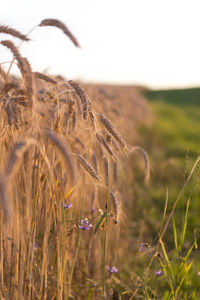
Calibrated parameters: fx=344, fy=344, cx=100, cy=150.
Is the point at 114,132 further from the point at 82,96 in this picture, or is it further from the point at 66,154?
the point at 66,154

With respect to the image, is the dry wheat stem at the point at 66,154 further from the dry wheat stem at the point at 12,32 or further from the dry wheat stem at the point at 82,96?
the dry wheat stem at the point at 12,32

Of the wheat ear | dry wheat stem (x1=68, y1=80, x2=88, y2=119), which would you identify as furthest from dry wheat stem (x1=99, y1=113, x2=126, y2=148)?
the wheat ear

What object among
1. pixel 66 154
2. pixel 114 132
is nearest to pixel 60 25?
pixel 114 132

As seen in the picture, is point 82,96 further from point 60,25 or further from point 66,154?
point 66,154

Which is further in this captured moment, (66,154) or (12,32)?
(12,32)

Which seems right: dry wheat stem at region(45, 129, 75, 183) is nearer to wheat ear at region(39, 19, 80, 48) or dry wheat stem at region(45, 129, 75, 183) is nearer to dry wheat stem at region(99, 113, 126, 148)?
dry wheat stem at region(99, 113, 126, 148)

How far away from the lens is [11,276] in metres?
1.80

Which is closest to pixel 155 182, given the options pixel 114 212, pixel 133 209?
pixel 133 209

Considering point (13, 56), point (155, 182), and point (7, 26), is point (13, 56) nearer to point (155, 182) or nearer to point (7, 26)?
point (7, 26)

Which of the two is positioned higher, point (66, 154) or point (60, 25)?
point (60, 25)

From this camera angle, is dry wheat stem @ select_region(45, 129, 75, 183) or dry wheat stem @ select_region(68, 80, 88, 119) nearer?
dry wheat stem @ select_region(45, 129, 75, 183)

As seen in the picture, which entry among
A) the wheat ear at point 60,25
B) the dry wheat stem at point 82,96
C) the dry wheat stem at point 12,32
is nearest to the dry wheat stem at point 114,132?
the dry wheat stem at point 82,96

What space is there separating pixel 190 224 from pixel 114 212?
3009mm

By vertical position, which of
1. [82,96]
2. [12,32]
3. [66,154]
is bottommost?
[66,154]
